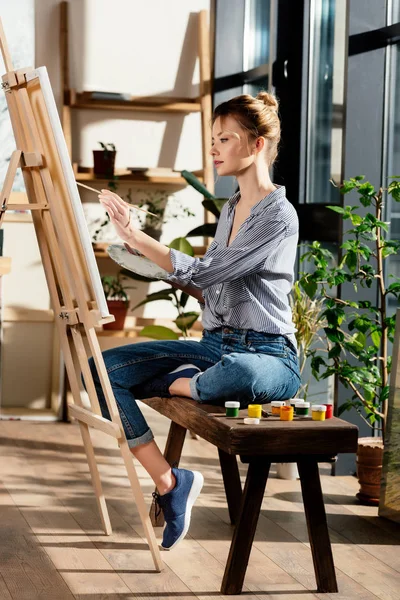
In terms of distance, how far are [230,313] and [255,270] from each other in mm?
170

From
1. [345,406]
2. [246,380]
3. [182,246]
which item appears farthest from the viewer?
[182,246]

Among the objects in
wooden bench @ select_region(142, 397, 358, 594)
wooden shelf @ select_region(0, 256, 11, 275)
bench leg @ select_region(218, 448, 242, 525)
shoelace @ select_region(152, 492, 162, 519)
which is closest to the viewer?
wooden bench @ select_region(142, 397, 358, 594)

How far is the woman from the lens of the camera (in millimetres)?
2580

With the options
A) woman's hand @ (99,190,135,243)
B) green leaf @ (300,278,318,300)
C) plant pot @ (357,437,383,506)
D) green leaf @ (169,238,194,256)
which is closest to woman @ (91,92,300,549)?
woman's hand @ (99,190,135,243)

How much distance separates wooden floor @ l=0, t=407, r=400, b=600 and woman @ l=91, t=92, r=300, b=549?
0.18m

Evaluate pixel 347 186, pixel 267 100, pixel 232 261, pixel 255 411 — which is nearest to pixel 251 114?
pixel 267 100

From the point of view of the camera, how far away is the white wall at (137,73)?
16.3 feet

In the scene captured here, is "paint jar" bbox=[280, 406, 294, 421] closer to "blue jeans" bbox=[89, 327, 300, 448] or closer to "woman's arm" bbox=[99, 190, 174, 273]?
"blue jeans" bbox=[89, 327, 300, 448]

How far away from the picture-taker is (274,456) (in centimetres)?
240

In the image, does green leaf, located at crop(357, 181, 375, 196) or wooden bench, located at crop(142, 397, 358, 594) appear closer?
wooden bench, located at crop(142, 397, 358, 594)

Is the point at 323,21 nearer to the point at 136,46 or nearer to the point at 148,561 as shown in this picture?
the point at 136,46

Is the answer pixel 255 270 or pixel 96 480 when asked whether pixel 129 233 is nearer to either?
pixel 255 270

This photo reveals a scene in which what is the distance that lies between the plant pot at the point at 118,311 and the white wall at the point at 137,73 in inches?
11.5

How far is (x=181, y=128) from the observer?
516 centimetres
